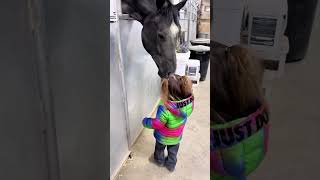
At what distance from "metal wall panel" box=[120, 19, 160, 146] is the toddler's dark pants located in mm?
259

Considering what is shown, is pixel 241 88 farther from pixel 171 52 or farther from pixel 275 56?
pixel 171 52

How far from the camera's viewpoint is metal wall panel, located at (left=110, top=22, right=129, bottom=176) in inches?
76.1

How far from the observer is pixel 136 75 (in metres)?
2.50

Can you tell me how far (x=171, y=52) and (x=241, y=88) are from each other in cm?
117

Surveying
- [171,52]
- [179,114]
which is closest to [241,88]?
[171,52]

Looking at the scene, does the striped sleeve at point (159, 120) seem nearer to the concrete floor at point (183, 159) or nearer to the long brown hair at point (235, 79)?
the concrete floor at point (183, 159)

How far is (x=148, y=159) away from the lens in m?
2.36

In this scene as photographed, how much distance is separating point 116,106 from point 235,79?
60.0 inches

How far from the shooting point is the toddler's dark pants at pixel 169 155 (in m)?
2.26

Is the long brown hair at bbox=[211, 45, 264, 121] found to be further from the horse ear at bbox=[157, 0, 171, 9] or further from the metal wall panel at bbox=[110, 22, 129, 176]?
the metal wall panel at bbox=[110, 22, 129, 176]
